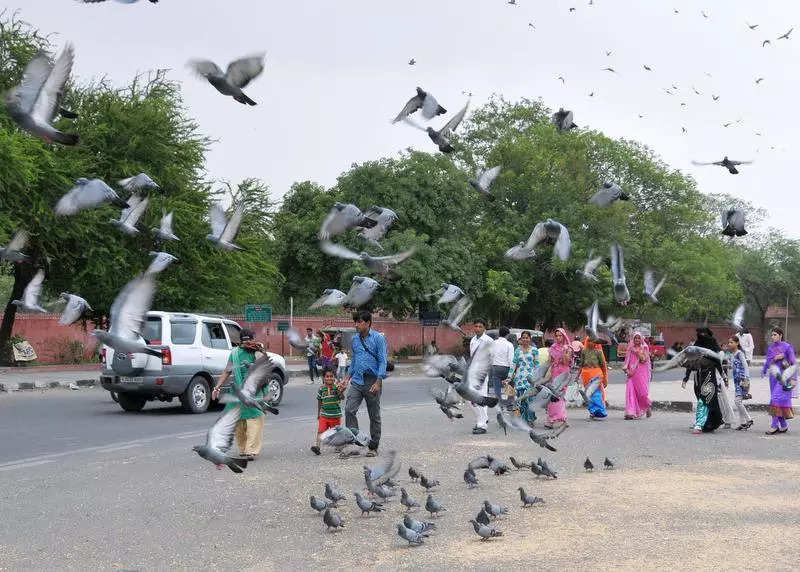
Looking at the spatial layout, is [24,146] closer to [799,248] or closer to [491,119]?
[491,119]

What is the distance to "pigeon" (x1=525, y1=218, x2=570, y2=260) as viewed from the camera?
1030 centimetres

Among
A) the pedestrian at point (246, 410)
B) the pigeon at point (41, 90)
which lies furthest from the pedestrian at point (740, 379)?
the pigeon at point (41, 90)

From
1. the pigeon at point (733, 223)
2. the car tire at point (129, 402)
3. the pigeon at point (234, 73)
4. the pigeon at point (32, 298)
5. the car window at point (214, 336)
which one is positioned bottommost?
the car tire at point (129, 402)

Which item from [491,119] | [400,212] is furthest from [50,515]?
[491,119]

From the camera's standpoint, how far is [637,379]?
17.5 m

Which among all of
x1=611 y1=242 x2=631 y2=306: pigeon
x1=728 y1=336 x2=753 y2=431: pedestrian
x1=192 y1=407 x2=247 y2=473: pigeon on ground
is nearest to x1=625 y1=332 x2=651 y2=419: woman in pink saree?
x1=728 y1=336 x2=753 y2=431: pedestrian

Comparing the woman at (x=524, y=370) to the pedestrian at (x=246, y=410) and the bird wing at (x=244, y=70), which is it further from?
the bird wing at (x=244, y=70)

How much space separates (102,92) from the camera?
105ft

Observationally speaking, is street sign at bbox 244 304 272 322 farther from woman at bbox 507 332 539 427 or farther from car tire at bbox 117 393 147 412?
woman at bbox 507 332 539 427

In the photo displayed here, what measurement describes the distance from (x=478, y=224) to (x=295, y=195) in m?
8.83

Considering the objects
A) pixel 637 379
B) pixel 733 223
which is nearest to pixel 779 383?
pixel 637 379

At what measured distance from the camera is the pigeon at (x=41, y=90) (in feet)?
22.5

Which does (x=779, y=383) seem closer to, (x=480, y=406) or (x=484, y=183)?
(x=480, y=406)

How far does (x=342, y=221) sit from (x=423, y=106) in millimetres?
1516
